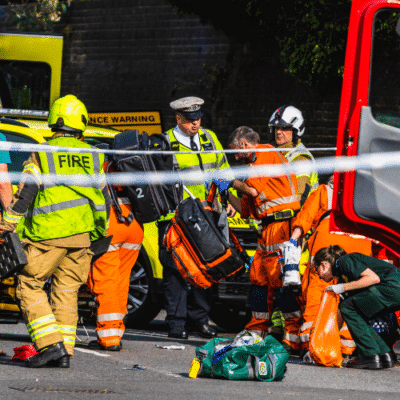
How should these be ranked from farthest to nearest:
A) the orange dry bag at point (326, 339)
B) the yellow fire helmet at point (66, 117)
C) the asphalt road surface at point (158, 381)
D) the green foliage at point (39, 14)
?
1. the green foliage at point (39, 14)
2. the orange dry bag at point (326, 339)
3. the yellow fire helmet at point (66, 117)
4. the asphalt road surface at point (158, 381)

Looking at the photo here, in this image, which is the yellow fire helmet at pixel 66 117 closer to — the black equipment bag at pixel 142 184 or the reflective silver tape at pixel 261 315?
the black equipment bag at pixel 142 184

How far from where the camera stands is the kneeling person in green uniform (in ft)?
21.5

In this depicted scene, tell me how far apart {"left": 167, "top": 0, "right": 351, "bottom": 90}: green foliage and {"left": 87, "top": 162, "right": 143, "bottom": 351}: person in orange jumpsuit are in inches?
224

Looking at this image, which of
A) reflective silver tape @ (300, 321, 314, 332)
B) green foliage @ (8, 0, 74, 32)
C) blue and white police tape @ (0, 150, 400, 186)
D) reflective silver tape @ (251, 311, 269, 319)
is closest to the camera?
blue and white police tape @ (0, 150, 400, 186)

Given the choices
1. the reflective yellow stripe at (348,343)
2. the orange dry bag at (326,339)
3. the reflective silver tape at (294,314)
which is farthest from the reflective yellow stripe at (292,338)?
the orange dry bag at (326,339)

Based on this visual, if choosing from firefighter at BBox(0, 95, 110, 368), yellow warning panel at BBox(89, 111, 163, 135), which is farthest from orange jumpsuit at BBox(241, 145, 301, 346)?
yellow warning panel at BBox(89, 111, 163, 135)

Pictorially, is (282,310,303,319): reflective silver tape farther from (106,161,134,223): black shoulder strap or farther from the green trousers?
(106,161,134,223): black shoulder strap

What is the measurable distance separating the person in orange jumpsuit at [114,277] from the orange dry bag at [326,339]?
148cm

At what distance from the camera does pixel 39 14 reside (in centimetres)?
1808

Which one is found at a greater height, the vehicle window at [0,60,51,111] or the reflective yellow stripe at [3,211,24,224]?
the vehicle window at [0,60,51,111]

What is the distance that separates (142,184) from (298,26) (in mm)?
6092

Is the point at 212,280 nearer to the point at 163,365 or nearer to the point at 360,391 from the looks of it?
the point at 163,365

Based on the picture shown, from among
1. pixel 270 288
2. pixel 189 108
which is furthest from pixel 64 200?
pixel 270 288

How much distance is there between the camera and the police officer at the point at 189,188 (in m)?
7.40
